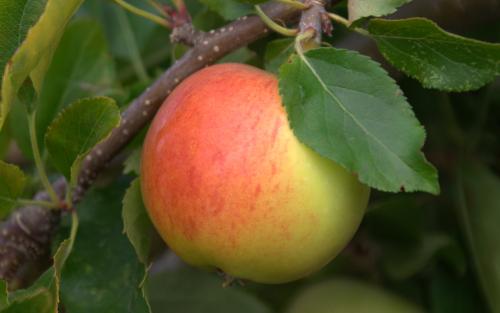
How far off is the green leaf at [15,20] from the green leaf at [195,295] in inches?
19.7

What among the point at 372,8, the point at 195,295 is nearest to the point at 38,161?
the point at 372,8

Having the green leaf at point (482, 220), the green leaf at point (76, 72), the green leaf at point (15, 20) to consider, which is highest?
the green leaf at point (15, 20)

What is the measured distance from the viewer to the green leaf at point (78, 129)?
0.77 metres

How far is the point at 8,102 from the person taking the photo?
2.41ft

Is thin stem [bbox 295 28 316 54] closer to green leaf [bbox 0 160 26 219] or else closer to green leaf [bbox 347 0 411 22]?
green leaf [bbox 347 0 411 22]

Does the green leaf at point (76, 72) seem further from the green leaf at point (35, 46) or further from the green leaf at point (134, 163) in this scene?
the green leaf at point (35, 46)

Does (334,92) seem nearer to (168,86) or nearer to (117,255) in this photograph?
(168,86)

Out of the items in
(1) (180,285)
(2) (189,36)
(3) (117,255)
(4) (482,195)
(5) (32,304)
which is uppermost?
(2) (189,36)

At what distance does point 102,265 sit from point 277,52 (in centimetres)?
31

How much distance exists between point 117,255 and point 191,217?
0.25 metres

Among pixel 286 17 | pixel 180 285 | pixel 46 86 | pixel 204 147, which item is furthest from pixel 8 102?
pixel 180 285

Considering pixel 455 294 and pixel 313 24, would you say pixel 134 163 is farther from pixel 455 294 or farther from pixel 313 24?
pixel 455 294

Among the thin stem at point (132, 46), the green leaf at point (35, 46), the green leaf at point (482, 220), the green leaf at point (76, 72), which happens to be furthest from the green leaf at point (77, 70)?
the green leaf at point (482, 220)

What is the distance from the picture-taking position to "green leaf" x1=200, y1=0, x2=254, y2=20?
2.75ft
